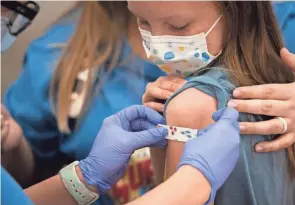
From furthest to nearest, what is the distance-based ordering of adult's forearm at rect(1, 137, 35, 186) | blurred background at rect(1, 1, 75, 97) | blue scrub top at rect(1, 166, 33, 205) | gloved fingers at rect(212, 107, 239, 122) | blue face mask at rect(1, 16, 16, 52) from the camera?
blurred background at rect(1, 1, 75, 97)
adult's forearm at rect(1, 137, 35, 186)
blue face mask at rect(1, 16, 16, 52)
gloved fingers at rect(212, 107, 239, 122)
blue scrub top at rect(1, 166, 33, 205)

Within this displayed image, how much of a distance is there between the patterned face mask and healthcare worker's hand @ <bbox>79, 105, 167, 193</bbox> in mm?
104

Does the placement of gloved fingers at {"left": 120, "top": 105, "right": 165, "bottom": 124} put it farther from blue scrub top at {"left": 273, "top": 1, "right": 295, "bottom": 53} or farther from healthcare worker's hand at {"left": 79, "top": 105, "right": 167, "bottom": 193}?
blue scrub top at {"left": 273, "top": 1, "right": 295, "bottom": 53}

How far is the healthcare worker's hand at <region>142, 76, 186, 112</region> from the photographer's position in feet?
3.16

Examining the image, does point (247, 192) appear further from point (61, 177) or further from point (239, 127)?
point (61, 177)

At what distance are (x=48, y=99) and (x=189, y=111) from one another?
750 millimetres

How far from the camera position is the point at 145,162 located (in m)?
1.44

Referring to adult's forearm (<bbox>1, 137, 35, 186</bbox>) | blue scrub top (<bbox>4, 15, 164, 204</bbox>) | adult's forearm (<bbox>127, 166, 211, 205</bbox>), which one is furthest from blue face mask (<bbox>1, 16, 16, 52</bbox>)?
adult's forearm (<bbox>127, 166, 211, 205</bbox>)

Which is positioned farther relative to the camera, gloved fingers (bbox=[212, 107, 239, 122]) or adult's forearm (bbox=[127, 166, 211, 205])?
gloved fingers (bbox=[212, 107, 239, 122])

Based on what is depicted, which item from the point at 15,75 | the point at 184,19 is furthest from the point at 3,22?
the point at 184,19

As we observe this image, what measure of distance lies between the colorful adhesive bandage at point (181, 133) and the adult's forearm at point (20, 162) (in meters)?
0.70

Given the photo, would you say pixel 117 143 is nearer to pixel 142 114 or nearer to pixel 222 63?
pixel 142 114

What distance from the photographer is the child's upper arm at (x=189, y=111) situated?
83 cm

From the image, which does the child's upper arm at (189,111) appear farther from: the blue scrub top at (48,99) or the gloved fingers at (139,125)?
the blue scrub top at (48,99)

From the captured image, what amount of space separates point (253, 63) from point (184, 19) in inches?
6.3
